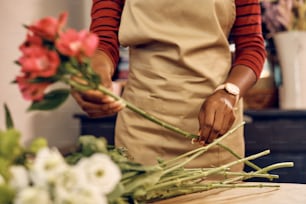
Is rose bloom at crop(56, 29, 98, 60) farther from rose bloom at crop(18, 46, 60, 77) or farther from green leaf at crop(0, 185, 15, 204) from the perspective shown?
green leaf at crop(0, 185, 15, 204)

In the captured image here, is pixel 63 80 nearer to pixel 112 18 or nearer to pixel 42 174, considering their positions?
pixel 42 174

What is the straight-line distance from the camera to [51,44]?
55 centimetres

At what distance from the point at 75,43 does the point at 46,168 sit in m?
0.13

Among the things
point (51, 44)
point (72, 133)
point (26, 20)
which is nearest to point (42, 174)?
point (51, 44)

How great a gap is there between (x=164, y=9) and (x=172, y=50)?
96 mm

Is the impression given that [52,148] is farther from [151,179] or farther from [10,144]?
[151,179]

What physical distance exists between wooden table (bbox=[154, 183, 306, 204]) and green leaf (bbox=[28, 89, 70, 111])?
1.07 feet

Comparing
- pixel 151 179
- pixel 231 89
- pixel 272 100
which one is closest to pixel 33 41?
pixel 151 179

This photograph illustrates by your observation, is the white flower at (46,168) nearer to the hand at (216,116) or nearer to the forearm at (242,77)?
the hand at (216,116)

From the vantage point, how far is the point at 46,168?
48cm

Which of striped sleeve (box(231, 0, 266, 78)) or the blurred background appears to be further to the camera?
the blurred background

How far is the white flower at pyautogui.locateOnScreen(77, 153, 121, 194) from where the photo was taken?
19.3 inches

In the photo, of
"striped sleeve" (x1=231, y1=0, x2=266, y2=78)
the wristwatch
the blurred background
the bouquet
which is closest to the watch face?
the wristwatch

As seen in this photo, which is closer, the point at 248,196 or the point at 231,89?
the point at 248,196
